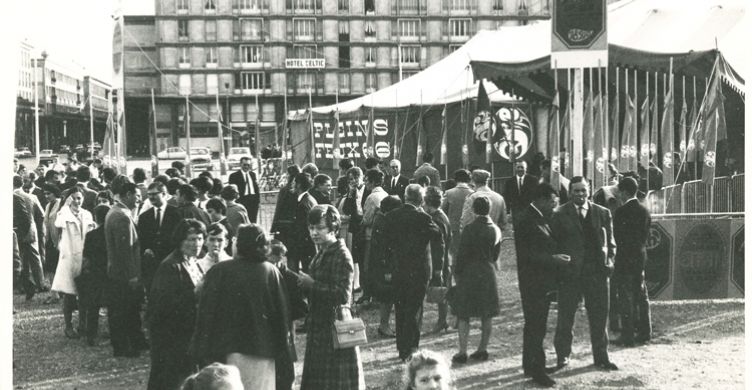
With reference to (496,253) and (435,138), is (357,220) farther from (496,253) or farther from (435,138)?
(435,138)

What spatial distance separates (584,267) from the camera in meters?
8.80

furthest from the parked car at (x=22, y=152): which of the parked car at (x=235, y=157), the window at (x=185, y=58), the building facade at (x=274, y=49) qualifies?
the window at (x=185, y=58)

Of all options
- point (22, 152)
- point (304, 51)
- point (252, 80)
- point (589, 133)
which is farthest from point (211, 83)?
point (589, 133)

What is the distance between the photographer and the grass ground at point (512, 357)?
8.53 m

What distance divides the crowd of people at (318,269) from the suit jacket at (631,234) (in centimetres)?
1

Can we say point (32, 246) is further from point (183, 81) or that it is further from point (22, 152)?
point (183, 81)

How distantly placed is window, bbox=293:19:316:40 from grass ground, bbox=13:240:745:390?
67.2 metres

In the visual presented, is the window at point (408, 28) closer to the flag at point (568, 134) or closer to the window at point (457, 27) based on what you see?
the window at point (457, 27)

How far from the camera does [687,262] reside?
38.5 ft

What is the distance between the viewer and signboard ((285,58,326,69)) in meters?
77.6

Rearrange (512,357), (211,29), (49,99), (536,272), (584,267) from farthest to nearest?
(211,29) < (49,99) < (512,357) < (584,267) < (536,272)

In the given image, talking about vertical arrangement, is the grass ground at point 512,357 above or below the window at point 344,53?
below

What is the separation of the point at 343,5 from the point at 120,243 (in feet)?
239

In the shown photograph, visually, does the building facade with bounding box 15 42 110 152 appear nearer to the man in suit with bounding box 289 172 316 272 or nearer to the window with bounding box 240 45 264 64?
the man in suit with bounding box 289 172 316 272
